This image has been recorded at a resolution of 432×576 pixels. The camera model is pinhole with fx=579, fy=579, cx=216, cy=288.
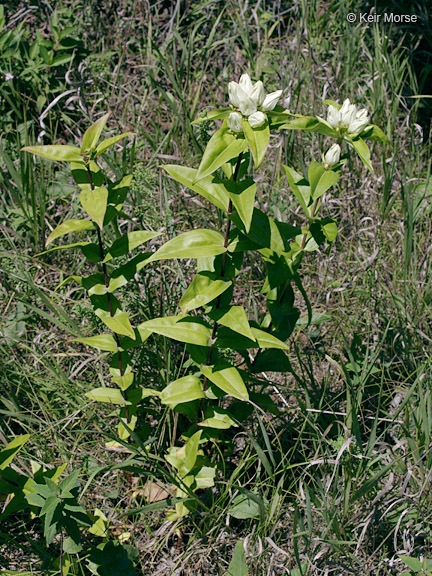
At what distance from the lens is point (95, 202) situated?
183cm

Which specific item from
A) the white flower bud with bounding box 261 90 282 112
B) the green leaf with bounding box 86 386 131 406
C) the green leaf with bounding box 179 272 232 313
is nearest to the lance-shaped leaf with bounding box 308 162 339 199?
the white flower bud with bounding box 261 90 282 112

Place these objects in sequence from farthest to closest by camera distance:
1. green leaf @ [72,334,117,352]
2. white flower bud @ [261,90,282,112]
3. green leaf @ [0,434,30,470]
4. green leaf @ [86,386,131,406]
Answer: green leaf @ [86,386,131,406] → green leaf @ [72,334,117,352] → green leaf @ [0,434,30,470] → white flower bud @ [261,90,282,112]

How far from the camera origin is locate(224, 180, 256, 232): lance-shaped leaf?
1.65 m

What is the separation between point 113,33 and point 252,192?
291 centimetres

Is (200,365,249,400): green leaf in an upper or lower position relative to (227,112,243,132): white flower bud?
lower

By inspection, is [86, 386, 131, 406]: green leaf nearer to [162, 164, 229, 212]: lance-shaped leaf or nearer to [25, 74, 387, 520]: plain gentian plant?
[25, 74, 387, 520]: plain gentian plant

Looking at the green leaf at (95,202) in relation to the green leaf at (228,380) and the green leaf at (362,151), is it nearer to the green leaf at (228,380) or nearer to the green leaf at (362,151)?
the green leaf at (228,380)

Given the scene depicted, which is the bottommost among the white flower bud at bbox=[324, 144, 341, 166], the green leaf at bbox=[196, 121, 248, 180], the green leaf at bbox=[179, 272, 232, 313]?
the green leaf at bbox=[179, 272, 232, 313]

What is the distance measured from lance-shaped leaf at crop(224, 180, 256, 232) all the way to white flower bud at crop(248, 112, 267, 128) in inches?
6.5

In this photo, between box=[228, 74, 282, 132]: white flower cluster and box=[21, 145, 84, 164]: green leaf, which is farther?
box=[21, 145, 84, 164]: green leaf

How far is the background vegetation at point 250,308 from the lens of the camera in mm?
2178

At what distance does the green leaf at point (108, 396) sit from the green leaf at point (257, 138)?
1157mm

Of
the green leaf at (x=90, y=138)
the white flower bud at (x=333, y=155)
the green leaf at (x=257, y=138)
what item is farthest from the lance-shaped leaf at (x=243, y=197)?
the green leaf at (x=90, y=138)

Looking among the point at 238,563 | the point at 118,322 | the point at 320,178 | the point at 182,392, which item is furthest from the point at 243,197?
the point at 238,563
